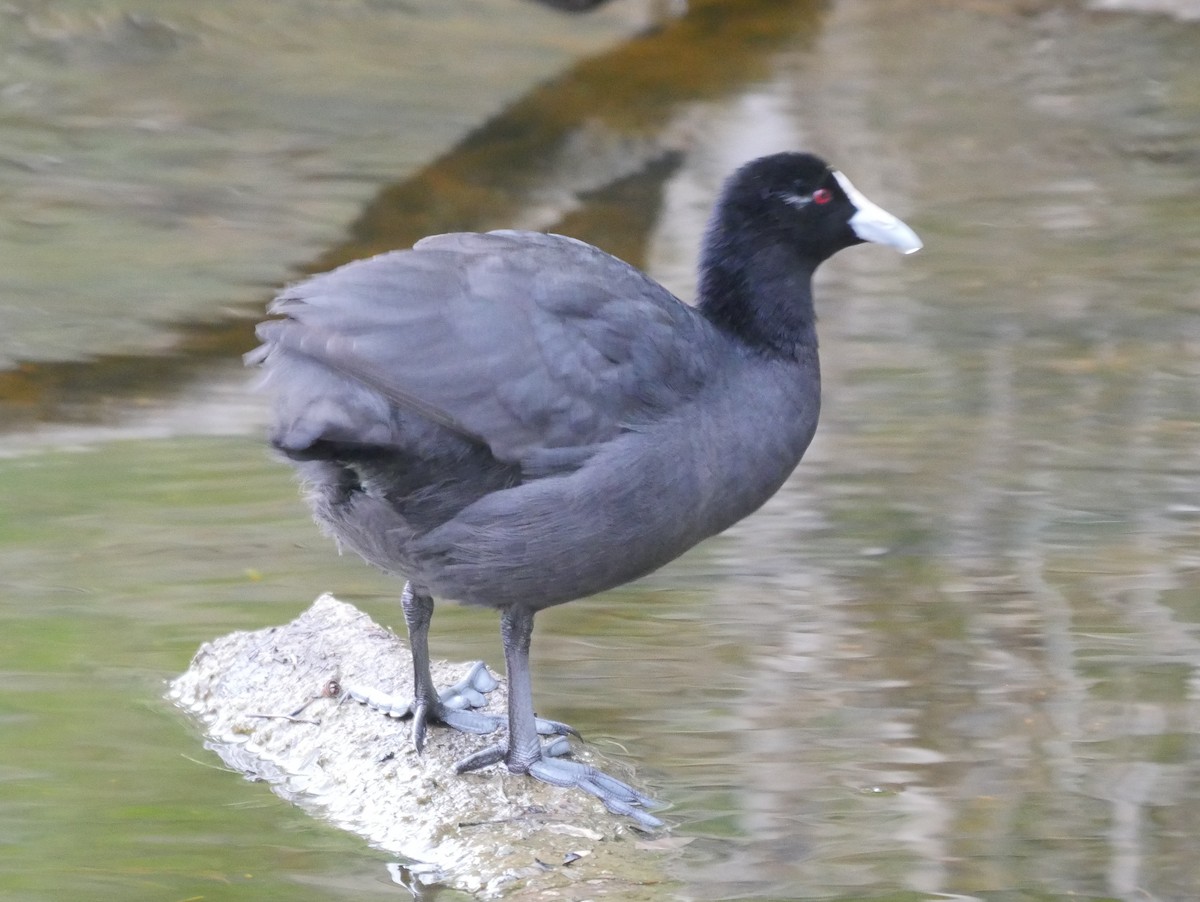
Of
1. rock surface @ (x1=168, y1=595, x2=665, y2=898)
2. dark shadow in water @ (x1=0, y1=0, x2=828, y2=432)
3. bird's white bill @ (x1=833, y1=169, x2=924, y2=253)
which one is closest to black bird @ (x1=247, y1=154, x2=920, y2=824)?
rock surface @ (x1=168, y1=595, x2=665, y2=898)

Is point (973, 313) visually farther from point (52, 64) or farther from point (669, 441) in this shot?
point (52, 64)

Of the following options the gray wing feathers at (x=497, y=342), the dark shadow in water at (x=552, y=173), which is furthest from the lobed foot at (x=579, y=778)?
the dark shadow in water at (x=552, y=173)

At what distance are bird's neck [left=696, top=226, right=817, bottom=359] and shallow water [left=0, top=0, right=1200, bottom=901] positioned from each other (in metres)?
1.04

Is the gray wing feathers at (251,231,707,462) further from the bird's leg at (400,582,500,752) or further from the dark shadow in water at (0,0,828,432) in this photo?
the dark shadow in water at (0,0,828,432)

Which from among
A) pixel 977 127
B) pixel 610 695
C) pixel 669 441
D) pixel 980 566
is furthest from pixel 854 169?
pixel 669 441

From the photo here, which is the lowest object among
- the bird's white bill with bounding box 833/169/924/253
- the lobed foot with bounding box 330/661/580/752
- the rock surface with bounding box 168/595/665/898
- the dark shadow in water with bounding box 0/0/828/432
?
the rock surface with bounding box 168/595/665/898

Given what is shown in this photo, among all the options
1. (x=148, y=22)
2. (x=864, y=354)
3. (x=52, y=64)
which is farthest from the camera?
(x=148, y=22)

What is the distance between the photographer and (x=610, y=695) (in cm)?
502

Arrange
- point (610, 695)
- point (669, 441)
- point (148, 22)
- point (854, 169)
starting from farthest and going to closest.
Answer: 1. point (148, 22)
2. point (854, 169)
3. point (610, 695)
4. point (669, 441)

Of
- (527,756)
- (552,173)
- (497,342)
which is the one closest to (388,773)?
(527,756)

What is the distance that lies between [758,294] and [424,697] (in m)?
1.24

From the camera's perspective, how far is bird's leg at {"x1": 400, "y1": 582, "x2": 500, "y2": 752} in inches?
172

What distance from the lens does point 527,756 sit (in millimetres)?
4238

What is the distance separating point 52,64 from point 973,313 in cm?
729
